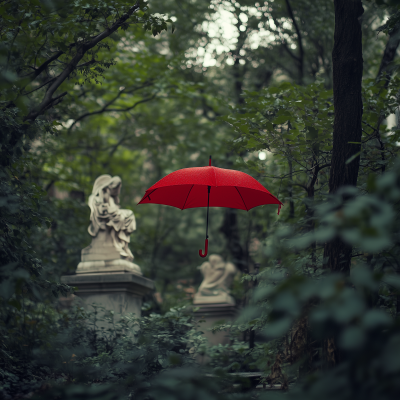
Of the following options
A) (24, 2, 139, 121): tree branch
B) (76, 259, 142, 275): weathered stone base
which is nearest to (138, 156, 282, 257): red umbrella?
(24, 2, 139, 121): tree branch

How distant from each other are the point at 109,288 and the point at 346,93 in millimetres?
4452

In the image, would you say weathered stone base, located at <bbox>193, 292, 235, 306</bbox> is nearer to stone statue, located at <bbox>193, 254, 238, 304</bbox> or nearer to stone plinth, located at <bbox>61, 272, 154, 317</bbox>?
stone statue, located at <bbox>193, 254, 238, 304</bbox>

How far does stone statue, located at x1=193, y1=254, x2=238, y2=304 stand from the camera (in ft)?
28.4

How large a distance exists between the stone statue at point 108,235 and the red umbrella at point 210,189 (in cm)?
170

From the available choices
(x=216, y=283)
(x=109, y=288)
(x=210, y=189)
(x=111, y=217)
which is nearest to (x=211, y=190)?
(x=210, y=189)

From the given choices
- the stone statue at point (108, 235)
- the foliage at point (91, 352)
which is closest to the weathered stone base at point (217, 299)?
the stone statue at point (108, 235)

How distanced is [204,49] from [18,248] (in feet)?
25.9

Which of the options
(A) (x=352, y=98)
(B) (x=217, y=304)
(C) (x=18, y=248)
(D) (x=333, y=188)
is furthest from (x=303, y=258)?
(B) (x=217, y=304)

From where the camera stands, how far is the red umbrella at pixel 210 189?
13.8 feet

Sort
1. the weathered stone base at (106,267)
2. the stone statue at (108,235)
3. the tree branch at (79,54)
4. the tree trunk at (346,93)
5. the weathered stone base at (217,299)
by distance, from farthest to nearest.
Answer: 1. the weathered stone base at (217,299)
2. the stone statue at (108,235)
3. the weathered stone base at (106,267)
4. the tree branch at (79,54)
5. the tree trunk at (346,93)

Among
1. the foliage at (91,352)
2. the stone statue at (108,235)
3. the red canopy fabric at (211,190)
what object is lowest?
the foliage at (91,352)

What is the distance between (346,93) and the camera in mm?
3334

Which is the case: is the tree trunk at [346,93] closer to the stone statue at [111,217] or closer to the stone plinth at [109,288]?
the stone plinth at [109,288]

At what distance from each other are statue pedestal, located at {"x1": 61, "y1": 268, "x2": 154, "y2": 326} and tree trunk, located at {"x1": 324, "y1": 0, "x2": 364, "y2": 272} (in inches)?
148
